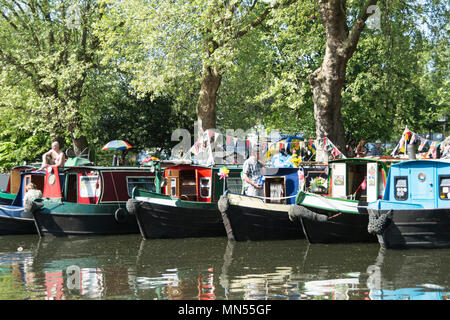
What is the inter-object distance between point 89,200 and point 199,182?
3.91 metres

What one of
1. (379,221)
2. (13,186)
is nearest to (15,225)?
(13,186)

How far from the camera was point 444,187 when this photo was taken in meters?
14.8

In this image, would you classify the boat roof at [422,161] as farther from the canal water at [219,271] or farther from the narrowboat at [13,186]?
the narrowboat at [13,186]

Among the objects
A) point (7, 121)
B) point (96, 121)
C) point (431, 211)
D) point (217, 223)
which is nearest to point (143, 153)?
point (96, 121)

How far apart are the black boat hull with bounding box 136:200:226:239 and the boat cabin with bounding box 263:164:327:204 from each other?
196 cm

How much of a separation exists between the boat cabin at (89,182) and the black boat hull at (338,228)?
705 cm

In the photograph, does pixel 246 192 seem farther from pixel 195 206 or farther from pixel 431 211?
pixel 431 211

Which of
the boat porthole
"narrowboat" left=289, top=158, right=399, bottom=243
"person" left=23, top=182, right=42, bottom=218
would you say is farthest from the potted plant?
"person" left=23, top=182, right=42, bottom=218

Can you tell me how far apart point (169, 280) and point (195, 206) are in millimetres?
6961

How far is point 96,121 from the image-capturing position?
112ft

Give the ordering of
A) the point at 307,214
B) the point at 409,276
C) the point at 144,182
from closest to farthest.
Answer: the point at 409,276, the point at 307,214, the point at 144,182

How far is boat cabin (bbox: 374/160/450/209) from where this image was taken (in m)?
14.8

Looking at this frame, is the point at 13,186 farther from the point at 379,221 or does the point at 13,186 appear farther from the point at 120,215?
the point at 379,221

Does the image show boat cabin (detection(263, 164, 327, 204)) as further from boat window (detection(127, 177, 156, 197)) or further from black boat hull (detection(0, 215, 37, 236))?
black boat hull (detection(0, 215, 37, 236))
